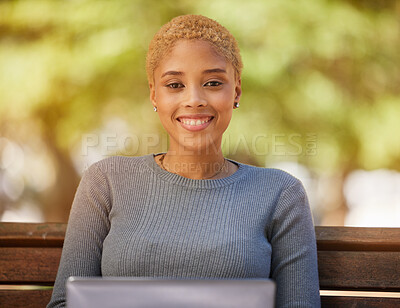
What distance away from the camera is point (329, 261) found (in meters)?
1.76

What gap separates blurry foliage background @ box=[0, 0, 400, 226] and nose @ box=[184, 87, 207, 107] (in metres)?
3.30

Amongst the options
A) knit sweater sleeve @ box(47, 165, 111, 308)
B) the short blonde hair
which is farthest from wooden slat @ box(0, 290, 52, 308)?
the short blonde hair

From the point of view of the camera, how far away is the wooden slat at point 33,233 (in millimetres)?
1769

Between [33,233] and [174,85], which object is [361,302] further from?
[33,233]

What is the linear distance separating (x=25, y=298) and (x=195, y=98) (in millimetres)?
876

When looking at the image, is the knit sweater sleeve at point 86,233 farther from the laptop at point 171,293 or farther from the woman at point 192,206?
the laptop at point 171,293

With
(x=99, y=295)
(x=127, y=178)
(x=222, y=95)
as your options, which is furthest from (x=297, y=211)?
(x=99, y=295)

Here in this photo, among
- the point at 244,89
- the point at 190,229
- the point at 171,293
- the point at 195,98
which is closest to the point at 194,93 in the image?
the point at 195,98

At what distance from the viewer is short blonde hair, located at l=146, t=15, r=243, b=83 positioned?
1.65 m

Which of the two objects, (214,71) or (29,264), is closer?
(214,71)

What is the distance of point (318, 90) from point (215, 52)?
3.65m

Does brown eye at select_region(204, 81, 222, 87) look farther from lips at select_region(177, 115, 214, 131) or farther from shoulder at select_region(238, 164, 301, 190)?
shoulder at select_region(238, 164, 301, 190)

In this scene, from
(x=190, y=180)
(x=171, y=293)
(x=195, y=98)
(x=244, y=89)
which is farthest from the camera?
(x=244, y=89)

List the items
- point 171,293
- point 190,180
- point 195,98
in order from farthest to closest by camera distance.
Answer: point 190,180 → point 195,98 → point 171,293
